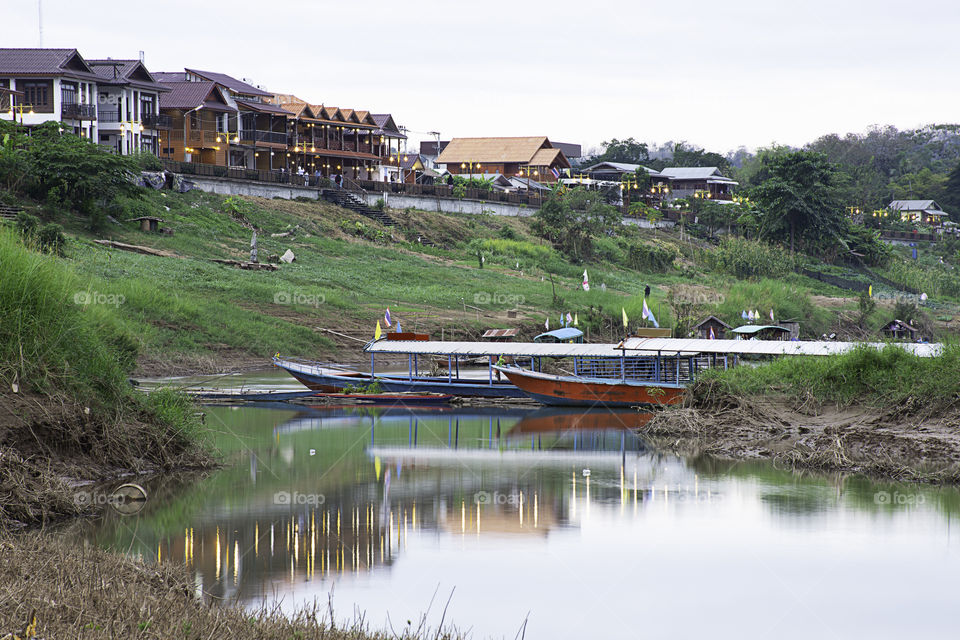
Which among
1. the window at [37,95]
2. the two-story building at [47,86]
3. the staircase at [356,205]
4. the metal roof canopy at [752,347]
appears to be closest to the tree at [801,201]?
the staircase at [356,205]

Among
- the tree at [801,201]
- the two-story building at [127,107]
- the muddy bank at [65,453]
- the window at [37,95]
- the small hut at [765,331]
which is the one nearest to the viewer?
the muddy bank at [65,453]

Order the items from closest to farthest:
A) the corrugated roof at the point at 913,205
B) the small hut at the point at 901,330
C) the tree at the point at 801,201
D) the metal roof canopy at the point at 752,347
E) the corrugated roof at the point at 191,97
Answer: the metal roof canopy at the point at 752,347
the small hut at the point at 901,330
the corrugated roof at the point at 191,97
the tree at the point at 801,201
the corrugated roof at the point at 913,205

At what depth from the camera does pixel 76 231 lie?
2104 inches

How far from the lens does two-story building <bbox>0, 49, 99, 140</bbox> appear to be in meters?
66.3

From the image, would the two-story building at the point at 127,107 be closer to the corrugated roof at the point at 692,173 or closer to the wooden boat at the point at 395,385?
the wooden boat at the point at 395,385

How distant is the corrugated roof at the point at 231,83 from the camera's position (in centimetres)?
8762

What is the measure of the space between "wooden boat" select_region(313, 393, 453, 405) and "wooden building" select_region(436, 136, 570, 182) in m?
80.2

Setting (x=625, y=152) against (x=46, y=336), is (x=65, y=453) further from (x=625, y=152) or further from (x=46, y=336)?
(x=625, y=152)

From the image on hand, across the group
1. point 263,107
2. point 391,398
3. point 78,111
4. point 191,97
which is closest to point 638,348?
point 391,398

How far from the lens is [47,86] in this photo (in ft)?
219

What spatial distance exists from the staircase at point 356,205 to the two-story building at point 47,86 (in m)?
16.6

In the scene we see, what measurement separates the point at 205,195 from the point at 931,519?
53.6 m

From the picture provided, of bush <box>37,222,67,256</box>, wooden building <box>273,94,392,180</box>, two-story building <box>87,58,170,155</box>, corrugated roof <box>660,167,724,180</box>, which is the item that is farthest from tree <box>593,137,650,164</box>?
bush <box>37,222,67,256</box>

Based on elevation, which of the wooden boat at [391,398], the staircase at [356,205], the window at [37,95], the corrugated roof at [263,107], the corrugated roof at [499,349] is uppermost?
the corrugated roof at [263,107]
